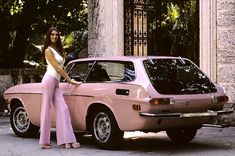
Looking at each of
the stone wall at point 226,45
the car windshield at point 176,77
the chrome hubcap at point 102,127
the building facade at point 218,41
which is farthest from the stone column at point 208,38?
the chrome hubcap at point 102,127

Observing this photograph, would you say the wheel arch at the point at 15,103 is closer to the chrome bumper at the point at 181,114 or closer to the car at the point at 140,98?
the car at the point at 140,98

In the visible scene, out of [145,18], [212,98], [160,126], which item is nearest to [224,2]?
[145,18]

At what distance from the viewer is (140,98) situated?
320 inches

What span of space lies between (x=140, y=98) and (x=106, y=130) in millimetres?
957

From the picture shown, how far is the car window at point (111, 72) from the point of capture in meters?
8.65

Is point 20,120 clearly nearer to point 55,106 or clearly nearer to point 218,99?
point 55,106

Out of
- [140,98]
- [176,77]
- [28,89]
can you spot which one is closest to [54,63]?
[28,89]

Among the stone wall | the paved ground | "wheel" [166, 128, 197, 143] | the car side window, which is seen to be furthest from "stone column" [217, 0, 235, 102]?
the car side window

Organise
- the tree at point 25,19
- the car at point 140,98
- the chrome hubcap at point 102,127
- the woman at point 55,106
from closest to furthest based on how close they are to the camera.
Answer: the car at point 140,98
the chrome hubcap at point 102,127
the woman at point 55,106
the tree at point 25,19

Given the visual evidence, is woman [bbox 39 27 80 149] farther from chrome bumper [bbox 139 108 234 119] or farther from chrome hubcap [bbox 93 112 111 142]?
chrome bumper [bbox 139 108 234 119]

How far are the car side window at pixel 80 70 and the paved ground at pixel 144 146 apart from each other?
115 centimetres

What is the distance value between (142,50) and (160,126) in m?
6.70

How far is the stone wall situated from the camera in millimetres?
11992

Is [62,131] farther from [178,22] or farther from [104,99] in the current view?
A: [178,22]
